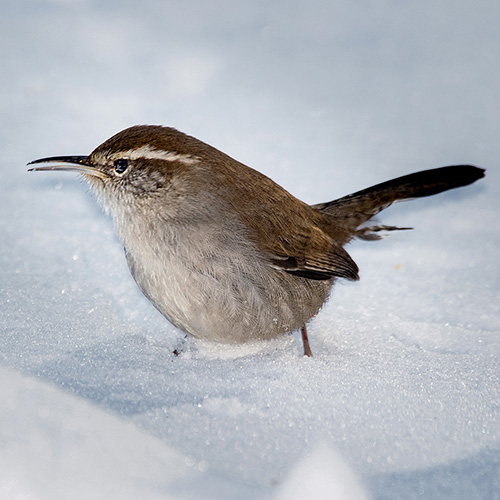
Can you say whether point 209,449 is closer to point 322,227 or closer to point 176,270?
point 176,270

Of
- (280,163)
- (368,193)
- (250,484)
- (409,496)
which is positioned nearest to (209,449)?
(250,484)

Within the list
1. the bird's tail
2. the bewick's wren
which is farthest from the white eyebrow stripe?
the bird's tail

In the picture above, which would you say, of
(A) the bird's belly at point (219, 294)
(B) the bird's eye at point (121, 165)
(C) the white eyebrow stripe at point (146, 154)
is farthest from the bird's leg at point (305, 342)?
(B) the bird's eye at point (121, 165)

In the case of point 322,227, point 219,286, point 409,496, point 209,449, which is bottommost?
point 409,496

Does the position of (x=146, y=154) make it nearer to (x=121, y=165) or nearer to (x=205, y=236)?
(x=121, y=165)

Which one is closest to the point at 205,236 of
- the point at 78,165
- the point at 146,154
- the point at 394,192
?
the point at 146,154

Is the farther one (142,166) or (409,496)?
(142,166)

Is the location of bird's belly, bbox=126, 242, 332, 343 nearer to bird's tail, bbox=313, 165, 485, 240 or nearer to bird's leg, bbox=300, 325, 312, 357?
bird's leg, bbox=300, 325, 312, 357
